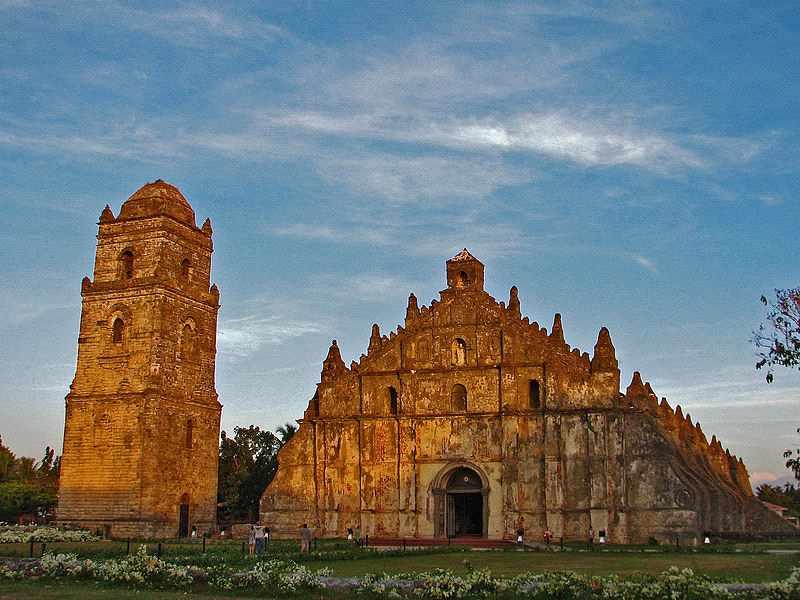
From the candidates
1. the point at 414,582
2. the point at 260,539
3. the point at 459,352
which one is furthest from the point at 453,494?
the point at 414,582

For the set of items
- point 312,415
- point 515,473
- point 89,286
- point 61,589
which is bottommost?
point 61,589

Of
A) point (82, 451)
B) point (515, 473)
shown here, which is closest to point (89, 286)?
point (82, 451)

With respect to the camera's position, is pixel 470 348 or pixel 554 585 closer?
pixel 554 585

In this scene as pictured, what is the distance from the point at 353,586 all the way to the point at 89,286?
33.6 meters

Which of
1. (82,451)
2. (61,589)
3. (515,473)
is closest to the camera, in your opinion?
(61,589)

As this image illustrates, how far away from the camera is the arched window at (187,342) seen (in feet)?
163

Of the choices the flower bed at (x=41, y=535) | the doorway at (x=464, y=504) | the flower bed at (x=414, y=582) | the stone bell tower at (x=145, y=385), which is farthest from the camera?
the stone bell tower at (x=145, y=385)

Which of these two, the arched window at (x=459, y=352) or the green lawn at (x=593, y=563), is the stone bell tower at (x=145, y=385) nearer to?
the arched window at (x=459, y=352)

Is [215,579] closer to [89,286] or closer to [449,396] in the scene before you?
[449,396]

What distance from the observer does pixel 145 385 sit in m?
46.8

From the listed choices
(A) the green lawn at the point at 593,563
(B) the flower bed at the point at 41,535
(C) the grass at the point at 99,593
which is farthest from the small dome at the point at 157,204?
(C) the grass at the point at 99,593

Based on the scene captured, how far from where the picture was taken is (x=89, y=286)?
163 ft

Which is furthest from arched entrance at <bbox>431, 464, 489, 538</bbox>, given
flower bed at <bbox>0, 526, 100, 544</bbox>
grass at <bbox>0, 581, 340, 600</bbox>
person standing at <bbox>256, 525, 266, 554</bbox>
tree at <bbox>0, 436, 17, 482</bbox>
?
tree at <bbox>0, 436, 17, 482</bbox>

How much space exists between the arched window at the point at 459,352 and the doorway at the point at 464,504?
4893 mm
